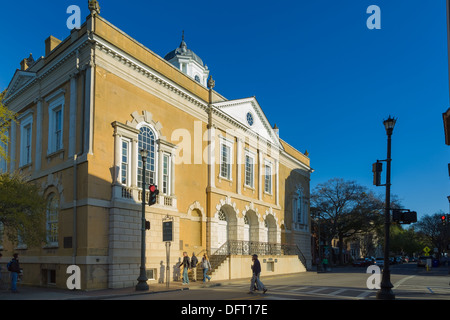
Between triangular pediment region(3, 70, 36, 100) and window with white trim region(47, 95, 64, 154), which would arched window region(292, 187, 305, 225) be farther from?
triangular pediment region(3, 70, 36, 100)

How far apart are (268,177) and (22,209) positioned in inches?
939

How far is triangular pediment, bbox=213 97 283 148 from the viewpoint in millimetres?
32312

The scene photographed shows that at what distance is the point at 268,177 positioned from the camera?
38.4 meters

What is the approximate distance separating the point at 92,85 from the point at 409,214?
15.7m

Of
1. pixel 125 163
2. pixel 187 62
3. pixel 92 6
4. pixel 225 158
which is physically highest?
pixel 187 62

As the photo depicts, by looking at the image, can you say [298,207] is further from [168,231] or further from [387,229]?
[387,229]

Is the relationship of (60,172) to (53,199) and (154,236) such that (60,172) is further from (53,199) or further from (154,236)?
(154,236)

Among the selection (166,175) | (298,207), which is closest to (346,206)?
(298,207)

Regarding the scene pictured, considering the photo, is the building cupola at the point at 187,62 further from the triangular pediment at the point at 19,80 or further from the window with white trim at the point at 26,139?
the window with white trim at the point at 26,139

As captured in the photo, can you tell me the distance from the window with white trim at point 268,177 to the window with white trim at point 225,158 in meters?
6.49

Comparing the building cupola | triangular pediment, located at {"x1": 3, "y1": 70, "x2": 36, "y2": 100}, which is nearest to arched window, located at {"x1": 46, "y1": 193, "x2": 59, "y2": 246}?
triangular pediment, located at {"x1": 3, "y1": 70, "x2": 36, "y2": 100}

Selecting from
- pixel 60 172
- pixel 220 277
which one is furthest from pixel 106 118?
pixel 220 277

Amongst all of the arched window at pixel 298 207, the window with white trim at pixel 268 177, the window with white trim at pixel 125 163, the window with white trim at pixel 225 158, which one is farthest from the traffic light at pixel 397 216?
the arched window at pixel 298 207

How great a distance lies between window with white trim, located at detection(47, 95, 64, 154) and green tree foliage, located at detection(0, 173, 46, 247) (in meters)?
4.94
